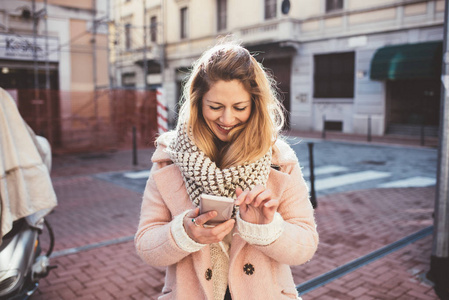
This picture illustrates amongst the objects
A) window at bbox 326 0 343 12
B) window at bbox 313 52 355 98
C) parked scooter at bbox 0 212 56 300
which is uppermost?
window at bbox 326 0 343 12

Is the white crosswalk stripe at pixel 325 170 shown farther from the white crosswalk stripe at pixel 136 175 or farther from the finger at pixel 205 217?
the finger at pixel 205 217

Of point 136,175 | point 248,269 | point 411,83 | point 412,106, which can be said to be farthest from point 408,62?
point 248,269

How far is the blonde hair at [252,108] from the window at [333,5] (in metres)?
20.6

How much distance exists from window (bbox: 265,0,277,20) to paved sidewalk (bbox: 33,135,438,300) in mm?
17451

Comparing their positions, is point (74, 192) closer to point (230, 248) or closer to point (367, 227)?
point (367, 227)

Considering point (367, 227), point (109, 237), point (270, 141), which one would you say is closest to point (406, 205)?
point (367, 227)

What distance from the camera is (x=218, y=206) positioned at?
1.40 m

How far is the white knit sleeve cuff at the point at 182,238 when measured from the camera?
154 centimetres

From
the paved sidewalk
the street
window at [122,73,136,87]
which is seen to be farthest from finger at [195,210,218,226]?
window at [122,73,136,87]

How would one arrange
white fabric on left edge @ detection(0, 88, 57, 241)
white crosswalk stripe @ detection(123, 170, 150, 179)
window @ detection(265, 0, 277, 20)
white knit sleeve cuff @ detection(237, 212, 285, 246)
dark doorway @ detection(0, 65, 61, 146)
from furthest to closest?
1. window @ detection(265, 0, 277, 20)
2. dark doorway @ detection(0, 65, 61, 146)
3. white crosswalk stripe @ detection(123, 170, 150, 179)
4. white fabric on left edge @ detection(0, 88, 57, 241)
5. white knit sleeve cuff @ detection(237, 212, 285, 246)

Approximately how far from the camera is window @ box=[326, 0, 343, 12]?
20.4m

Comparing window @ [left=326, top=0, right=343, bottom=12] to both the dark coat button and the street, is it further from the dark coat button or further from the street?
the dark coat button

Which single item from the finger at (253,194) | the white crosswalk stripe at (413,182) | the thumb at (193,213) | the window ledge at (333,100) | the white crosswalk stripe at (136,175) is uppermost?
the window ledge at (333,100)

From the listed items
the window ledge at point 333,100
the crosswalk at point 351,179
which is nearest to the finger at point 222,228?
the crosswalk at point 351,179
